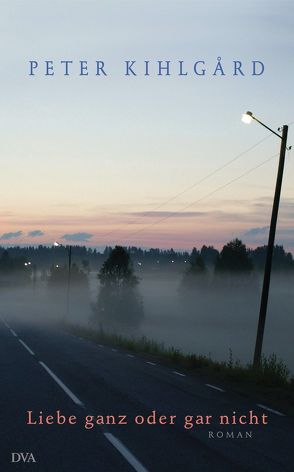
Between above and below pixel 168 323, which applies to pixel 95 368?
above

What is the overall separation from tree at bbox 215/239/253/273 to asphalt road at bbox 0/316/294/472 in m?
109

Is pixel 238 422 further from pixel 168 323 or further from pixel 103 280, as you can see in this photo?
pixel 168 323

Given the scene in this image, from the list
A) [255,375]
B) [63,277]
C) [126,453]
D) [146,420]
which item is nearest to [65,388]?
[146,420]

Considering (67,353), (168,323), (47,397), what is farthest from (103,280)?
(47,397)

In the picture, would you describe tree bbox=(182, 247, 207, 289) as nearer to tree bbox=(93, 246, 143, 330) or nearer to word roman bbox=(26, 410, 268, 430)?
tree bbox=(93, 246, 143, 330)

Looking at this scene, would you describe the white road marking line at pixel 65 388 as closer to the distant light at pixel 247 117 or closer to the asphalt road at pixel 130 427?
the asphalt road at pixel 130 427

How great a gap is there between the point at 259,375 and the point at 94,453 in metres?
10.6

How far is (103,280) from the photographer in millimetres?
101938

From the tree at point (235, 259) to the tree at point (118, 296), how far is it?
33.0 m

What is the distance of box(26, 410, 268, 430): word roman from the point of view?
523 inches

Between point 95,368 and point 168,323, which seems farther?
point 168,323

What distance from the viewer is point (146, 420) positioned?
44.7 ft

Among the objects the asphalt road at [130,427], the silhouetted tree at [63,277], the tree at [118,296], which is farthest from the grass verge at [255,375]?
the silhouetted tree at [63,277]

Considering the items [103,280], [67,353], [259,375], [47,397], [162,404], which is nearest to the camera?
[162,404]
